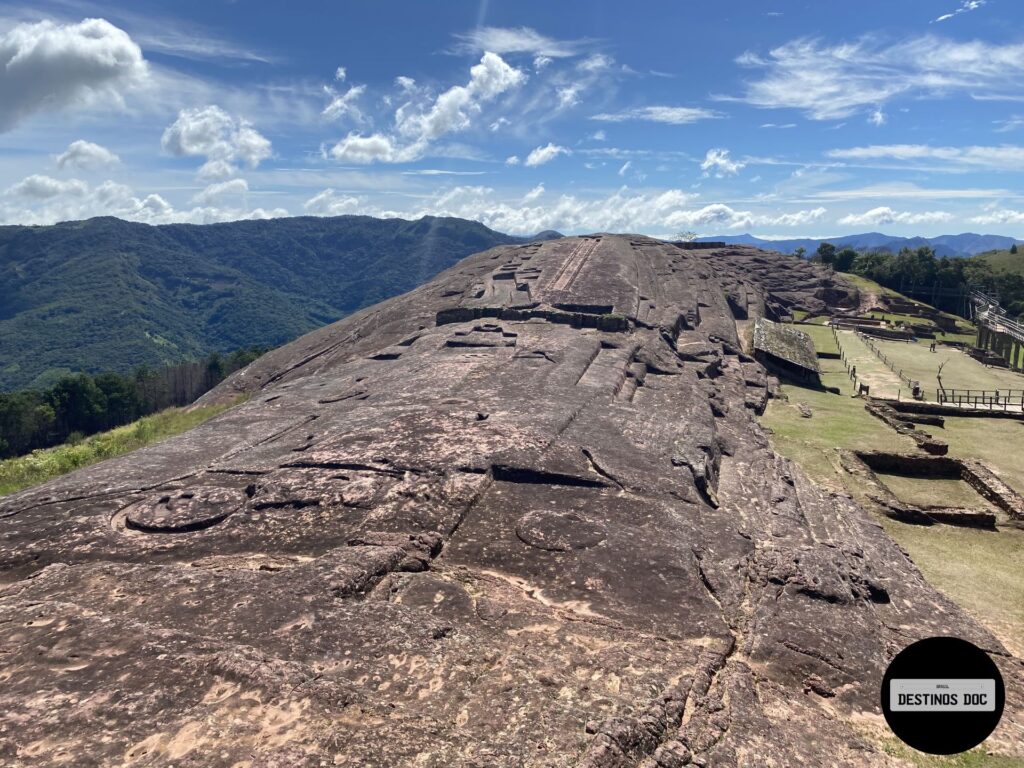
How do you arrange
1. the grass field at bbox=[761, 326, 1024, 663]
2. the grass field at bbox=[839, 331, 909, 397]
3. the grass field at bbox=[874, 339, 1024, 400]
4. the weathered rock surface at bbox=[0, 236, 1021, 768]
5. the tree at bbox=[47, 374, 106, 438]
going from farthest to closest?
the tree at bbox=[47, 374, 106, 438], the grass field at bbox=[874, 339, 1024, 400], the grass field at bbox=[839, 331, 909, 397], the grass field at bbox=[761, 326, 1024, 663], the weathered rock surface at bbox=[0, 236, 1021, 768]

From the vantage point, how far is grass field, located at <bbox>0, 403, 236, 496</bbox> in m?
27.3

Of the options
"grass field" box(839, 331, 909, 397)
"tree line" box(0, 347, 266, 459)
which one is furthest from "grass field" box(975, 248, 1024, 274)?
"tree line" box(0, 347, 266, 459)

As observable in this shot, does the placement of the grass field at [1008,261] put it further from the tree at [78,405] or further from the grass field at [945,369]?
the tree at [78,405]

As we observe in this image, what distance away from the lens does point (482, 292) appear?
184 feet

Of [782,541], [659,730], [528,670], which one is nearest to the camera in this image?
[659,730]

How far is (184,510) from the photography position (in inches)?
667

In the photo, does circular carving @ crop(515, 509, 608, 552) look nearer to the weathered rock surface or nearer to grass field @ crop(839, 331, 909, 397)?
the weathered rock surface

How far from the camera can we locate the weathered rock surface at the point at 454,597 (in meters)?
9.03

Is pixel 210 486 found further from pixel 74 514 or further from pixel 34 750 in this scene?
pixel 34 750

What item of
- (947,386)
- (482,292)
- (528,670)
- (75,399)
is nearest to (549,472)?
(528,670)

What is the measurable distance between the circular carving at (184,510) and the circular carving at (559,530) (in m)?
8.08

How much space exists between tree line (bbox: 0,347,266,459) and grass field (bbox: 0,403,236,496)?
2079 cm

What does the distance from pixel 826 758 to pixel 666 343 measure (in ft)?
118

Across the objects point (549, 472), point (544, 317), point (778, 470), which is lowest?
point (778, 470)
